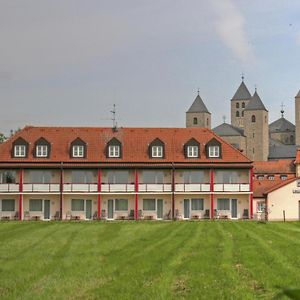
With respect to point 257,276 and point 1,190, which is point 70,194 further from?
point 257,276

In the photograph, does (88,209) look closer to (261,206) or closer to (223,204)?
(223,204)

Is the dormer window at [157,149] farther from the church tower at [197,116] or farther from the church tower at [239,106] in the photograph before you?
the church tower at [239,106]

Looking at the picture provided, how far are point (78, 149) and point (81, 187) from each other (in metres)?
3.63

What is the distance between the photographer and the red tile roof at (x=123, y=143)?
5897 cm

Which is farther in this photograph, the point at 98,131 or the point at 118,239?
the point at 98,131

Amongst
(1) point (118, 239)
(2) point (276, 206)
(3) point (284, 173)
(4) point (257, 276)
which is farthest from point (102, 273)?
(3) point (284, 173)

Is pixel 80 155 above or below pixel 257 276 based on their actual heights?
above

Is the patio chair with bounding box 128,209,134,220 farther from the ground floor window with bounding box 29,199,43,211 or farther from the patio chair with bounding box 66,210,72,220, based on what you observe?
the ground floor window with bounding box 29,199,43,211

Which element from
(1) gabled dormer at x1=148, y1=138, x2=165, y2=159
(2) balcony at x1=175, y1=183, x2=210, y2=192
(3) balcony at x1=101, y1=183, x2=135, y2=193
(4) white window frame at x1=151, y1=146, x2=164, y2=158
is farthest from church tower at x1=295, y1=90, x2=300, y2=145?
(3) balcony at x1=101, y1=183, x2=135, y2=193

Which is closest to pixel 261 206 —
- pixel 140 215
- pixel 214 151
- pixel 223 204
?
pixel 223 204

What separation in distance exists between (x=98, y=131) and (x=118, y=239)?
33136mm

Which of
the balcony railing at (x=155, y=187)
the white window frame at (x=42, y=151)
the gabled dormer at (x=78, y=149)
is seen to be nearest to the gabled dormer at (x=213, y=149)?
the balcony railing at (x=155, y=187)

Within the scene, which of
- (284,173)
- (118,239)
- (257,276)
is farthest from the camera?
(284,173)

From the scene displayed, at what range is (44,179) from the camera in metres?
58.6
